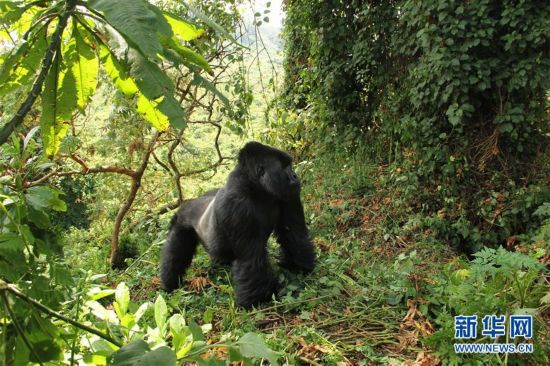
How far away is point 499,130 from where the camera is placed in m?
4.19

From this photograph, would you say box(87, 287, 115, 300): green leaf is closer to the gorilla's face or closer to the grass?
the grass

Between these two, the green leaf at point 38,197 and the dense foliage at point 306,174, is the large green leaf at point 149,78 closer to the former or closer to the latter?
the dense foliage at point 306,174

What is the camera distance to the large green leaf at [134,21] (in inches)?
23.2

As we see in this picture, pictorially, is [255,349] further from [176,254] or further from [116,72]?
[176,254]

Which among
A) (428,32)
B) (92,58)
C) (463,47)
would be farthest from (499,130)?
(92,58)

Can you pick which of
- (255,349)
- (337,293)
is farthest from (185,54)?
(337,293)

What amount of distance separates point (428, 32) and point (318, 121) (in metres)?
2.15

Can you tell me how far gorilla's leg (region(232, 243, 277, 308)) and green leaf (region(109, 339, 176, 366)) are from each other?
222 centimetres

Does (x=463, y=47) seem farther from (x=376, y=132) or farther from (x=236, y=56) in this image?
(x=236, y=56)

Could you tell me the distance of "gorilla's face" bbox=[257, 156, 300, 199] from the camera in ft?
9.91

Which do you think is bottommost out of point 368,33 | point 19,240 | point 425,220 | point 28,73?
point 425,220

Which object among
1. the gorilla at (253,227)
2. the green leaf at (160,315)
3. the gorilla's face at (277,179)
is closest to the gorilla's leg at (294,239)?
the gorilla at (253,227)

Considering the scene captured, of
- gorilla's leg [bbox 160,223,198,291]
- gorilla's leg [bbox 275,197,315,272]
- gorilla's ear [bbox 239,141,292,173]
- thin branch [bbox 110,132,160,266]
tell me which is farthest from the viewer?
thin branch [bbox 110,132,160,266]

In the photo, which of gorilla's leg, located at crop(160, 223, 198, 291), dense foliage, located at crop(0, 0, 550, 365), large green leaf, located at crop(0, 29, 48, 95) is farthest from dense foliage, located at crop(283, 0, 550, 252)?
large green leaf, located at crop(0, 29, 48, 95)
